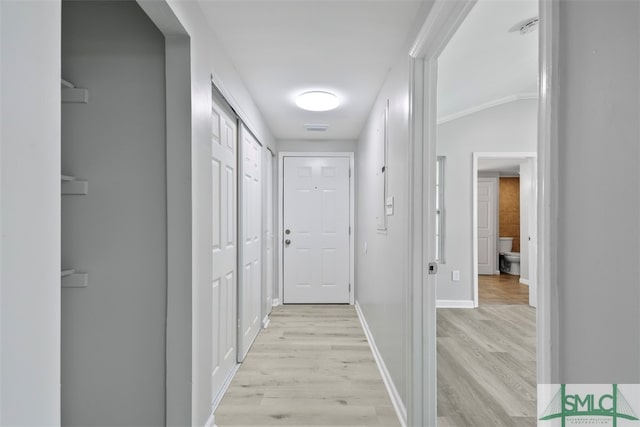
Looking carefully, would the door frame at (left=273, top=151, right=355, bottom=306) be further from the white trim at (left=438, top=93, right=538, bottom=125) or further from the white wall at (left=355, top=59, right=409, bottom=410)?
the white trim at (left=438, top=93, right=538, bottom=125)

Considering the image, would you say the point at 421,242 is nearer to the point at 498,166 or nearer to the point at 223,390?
the point at 223,390

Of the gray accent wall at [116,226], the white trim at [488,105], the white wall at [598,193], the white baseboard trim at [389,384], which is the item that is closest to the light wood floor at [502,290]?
the white baseboard trim at [389,384]

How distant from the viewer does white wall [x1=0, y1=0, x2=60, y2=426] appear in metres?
0.66

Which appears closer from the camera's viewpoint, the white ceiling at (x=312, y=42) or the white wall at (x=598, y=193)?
the white wall at (x=598, y=193)

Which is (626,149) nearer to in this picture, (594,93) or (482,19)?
(594,93)

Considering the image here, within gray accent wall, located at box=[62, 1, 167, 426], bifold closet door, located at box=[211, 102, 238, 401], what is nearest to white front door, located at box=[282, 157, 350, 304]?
bifold closet door, located at box=[211, 102, 238, 401]

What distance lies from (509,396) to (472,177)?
2.98 meters

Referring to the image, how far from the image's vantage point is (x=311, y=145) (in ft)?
15.4

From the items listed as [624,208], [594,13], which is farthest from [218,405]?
[594,13]

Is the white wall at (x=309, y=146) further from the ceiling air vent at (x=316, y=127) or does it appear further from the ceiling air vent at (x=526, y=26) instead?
the ceiling air vent at (x=526, y=26)

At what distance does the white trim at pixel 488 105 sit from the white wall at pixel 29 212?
451 centimetres

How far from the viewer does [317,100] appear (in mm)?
2945

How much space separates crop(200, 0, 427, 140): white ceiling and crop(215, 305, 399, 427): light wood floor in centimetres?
226

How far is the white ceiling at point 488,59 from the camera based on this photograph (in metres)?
2.21
